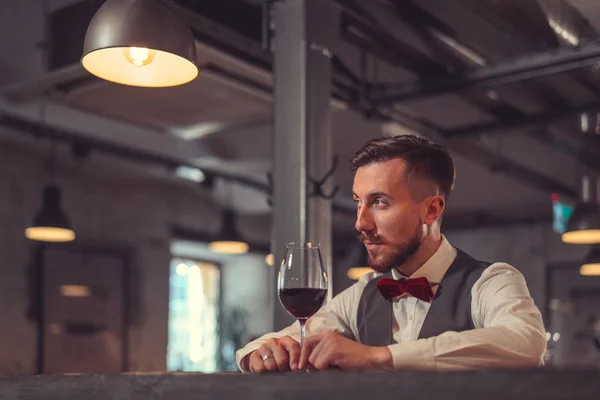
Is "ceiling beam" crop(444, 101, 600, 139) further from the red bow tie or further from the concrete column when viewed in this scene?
the red bow tie

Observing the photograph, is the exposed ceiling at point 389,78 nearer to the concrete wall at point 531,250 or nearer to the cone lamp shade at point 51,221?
the cone lamp shade at point 51,221

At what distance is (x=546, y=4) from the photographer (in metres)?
3.56

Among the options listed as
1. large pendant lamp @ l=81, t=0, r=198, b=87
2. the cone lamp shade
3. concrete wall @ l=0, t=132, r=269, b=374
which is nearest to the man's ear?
large pendant lamp @ l=81, t=0, r=198, b=87

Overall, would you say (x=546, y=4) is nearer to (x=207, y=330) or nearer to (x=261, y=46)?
(x=261, y=46)

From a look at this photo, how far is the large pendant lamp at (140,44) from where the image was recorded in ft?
7.48

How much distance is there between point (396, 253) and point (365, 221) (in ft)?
0.41

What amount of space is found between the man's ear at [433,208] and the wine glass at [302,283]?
1.62 ft

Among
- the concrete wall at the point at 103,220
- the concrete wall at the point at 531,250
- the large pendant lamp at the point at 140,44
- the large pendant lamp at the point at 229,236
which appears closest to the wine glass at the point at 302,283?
the large pendant lamp at the point at 140,44

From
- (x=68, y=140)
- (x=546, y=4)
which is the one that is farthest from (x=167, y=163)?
(x=546, y=4)

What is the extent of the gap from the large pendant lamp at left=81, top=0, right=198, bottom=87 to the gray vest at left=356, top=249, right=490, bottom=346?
101cm

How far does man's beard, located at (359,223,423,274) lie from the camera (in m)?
1.98

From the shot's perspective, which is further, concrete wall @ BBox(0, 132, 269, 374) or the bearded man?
concrete wall @ BBox(0, 132, 269, 374)

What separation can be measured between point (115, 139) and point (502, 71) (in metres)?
4.20

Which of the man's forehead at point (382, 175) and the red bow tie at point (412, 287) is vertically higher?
the man's forehead at point (382, 175)
